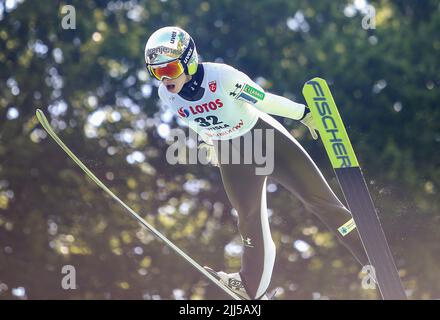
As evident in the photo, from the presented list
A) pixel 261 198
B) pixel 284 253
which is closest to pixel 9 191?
pixel 284 253

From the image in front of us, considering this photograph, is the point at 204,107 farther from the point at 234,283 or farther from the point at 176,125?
the point at 176,125

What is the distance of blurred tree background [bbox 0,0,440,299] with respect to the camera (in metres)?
8.64

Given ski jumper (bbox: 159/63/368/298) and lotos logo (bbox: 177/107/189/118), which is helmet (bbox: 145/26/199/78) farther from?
lotos logo (bbox: 177/107/189/118)

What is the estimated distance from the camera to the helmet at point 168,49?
14.7ft

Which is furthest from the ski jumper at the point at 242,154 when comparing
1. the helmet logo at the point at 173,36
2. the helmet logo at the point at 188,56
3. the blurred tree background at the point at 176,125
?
the blurred tree background at the point at 176,125

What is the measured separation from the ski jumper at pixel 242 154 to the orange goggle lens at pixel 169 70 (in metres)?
0.13

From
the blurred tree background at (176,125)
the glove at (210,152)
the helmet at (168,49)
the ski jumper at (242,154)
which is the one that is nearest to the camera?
the helmet at (168,49)

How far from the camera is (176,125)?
851cm

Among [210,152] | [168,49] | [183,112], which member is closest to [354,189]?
[210,152]

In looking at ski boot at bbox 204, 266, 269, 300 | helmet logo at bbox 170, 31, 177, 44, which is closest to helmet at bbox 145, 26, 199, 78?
helmet logo at bbox 170, 31, 177, 44

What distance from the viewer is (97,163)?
27.8 ft

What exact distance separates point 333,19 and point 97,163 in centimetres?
354

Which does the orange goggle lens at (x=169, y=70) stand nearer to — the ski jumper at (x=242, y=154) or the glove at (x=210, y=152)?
the ski jumper at (x=242, y=154)

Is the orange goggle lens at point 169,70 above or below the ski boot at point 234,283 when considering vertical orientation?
above
